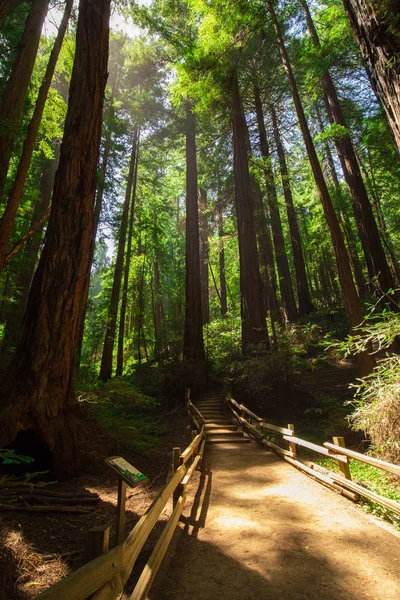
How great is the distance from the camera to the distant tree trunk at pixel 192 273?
50.2 feet

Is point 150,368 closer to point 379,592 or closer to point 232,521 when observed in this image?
point 232,521

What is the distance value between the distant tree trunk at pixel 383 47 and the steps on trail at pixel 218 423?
852 cm

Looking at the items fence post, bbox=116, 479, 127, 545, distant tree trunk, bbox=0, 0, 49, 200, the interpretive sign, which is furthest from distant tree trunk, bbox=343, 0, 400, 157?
distant tree trunk, bbox=0, 0, 49, 200

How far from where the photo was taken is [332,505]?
4.39m

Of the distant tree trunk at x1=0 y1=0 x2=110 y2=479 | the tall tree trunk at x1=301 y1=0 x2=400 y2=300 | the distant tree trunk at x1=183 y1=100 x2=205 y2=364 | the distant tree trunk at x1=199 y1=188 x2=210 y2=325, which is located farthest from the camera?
the distant tree trunk at x1=199 y1=188 x2=210 y2=325

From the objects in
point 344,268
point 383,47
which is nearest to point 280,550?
point 383,47

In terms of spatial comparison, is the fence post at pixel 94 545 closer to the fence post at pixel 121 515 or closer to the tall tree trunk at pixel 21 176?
the fence post at pixel 121 515

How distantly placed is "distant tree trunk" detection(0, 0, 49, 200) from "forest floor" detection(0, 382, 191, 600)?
16.1ft

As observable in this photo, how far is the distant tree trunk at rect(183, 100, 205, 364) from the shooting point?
15297 mm

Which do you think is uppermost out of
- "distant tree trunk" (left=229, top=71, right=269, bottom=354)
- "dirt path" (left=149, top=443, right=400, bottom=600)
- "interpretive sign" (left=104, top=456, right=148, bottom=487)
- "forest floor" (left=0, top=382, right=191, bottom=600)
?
"distant tree trunk" (left=229, top=71, right=269, bottom=354)

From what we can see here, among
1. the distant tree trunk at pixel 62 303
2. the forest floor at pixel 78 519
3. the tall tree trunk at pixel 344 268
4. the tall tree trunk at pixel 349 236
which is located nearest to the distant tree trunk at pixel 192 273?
the tall tree trunk at pixel 349 236

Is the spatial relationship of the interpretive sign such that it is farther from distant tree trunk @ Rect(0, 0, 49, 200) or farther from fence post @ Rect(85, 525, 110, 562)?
distant tree trunk @ Rect(0, 0, 49, 200)

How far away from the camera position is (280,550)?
131 inches

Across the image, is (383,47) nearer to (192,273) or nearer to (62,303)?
(62,303)
